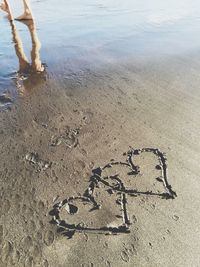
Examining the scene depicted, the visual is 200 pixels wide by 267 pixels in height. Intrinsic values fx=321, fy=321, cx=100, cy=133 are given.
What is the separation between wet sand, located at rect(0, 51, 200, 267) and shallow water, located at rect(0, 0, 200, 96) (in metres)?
0.73

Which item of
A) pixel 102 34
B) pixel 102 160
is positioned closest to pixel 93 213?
pixel 102 160

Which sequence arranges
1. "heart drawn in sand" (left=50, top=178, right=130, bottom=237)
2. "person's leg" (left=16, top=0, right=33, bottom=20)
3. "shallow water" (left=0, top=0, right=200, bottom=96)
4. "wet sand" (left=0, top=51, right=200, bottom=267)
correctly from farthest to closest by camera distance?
"person's leg" (left=16, top=0, right=33, bottom=20)
"shallow water" (left=0, top=0, right=200, bottom=96)
"heart drawn in sand" (left=50, top=178, right=130, bottom=237)
"wet sand" (left=0, top=51, right=200, bottom=267)

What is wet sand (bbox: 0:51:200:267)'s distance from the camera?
2.89m

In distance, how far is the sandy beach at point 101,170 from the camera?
290 cm

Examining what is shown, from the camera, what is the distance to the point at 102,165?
12.7ft

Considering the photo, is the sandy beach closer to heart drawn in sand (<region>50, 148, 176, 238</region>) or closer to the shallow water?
heart drawn in sand (<region>50, 148, 176, 238</region>)

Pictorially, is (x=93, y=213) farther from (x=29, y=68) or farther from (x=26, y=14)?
(x=26, y=14)

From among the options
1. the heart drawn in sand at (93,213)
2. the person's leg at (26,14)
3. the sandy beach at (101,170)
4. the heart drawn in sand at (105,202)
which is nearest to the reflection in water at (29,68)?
the sandy beach at (101,170)

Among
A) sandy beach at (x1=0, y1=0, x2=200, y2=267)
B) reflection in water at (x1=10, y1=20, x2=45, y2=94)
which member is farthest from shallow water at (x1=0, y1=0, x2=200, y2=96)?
sandy beach at (x1=0, y1=0, x2=200, y2=267)

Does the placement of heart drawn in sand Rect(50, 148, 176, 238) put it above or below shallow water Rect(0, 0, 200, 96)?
above

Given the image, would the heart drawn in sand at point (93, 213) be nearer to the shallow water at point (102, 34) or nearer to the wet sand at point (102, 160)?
the wet sand at point (102, 160)

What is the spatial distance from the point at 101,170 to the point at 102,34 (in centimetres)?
578

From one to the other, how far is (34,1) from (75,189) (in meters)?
12.1

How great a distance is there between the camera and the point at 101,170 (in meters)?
3.81
